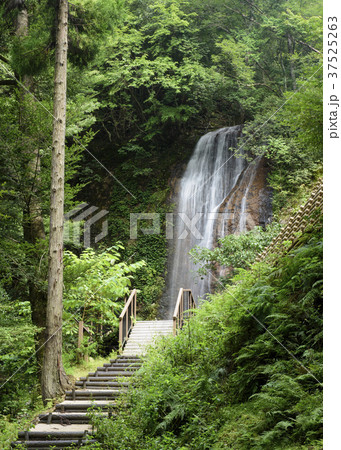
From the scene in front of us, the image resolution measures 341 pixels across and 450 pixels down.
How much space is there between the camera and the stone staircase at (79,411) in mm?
5754

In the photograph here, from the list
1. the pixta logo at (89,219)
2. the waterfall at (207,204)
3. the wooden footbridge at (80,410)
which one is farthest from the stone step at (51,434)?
the pixta logo at (89,219)

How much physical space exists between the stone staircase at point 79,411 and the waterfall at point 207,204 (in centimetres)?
853

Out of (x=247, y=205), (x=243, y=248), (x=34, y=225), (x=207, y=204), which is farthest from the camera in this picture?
(x=207, y=204)

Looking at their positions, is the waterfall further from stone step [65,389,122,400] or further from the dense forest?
stone step [65,389,122,400]

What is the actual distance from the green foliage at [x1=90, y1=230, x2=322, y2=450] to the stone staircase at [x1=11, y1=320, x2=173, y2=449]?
45 cm

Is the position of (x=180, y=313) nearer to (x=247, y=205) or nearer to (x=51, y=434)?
(x=51, y=434)

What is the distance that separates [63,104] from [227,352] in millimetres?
6029

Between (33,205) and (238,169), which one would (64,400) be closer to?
(33,205)

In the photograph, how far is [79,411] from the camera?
692 cm

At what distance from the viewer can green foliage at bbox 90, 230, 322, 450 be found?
3.77 m

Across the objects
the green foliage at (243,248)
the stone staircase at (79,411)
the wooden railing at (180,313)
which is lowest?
the stone staircase at (79,411)

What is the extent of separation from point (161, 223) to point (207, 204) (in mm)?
2753

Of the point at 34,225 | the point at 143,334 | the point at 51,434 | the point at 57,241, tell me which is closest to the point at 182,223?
the point at 143,334

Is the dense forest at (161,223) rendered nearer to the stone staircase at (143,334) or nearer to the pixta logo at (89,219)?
the pixta logo at (89,219)
